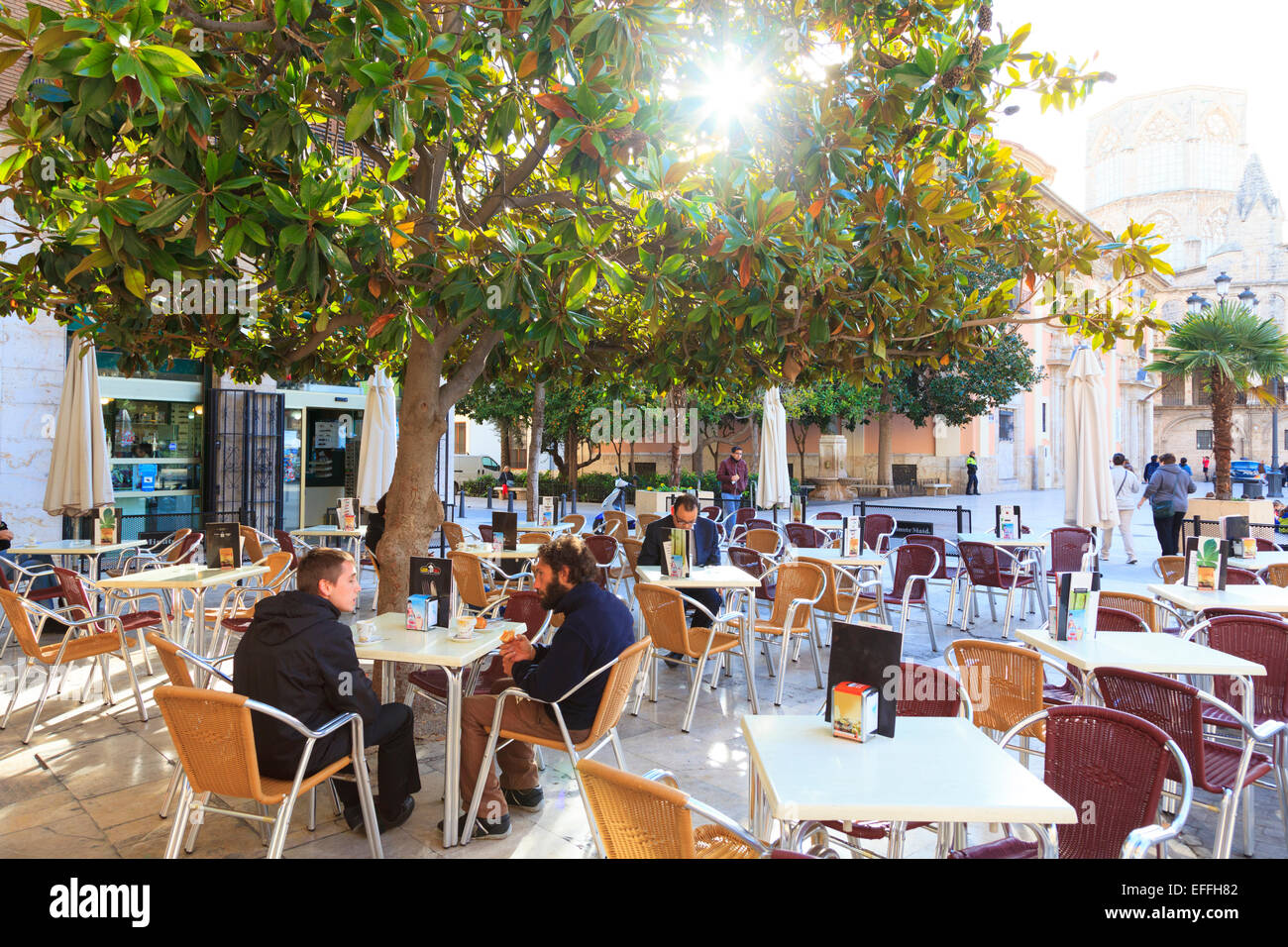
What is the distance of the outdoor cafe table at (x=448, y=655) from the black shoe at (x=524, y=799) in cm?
29

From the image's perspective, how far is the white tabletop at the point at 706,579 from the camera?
5.69 meters

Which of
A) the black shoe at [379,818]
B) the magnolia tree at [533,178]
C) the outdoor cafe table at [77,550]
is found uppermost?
the magnolia tree at [533,178]

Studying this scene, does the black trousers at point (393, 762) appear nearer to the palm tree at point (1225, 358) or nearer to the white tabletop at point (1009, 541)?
the white tabletop at point (1009, 541)

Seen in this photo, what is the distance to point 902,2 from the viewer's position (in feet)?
15.3

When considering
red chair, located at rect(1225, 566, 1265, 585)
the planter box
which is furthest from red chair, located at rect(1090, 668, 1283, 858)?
the planter box

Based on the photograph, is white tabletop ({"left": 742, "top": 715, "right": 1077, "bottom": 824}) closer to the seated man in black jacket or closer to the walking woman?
the seated man in black jacket

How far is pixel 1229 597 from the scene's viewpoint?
5.35 metres

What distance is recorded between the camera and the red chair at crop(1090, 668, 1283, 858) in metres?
2.96

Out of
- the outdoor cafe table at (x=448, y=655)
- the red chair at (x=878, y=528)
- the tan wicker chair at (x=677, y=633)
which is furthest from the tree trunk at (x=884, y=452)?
the outdoor cafe table at (x=448, y=655)

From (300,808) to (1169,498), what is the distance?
11896 mm

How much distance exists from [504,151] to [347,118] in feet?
10.7
